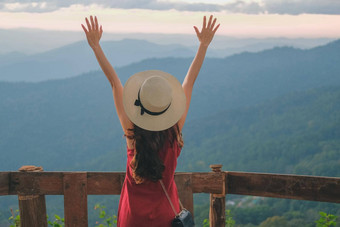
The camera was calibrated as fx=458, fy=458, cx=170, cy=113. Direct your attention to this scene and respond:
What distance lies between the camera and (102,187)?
324 cm

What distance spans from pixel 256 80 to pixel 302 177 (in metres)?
157

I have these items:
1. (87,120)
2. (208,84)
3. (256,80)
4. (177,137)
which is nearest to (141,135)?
(177,137)

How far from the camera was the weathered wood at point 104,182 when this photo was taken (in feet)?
10.6

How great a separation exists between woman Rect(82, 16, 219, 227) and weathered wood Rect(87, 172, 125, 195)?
865 millimetres

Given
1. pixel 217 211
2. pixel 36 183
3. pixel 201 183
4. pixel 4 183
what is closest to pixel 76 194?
pixel 36 183

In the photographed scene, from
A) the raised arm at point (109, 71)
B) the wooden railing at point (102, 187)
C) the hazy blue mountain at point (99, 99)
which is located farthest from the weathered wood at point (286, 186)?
the hazy blue mountain at point (99, 99)

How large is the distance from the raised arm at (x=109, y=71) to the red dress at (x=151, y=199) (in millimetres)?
161

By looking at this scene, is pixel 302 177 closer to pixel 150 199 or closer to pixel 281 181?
pixel 281 181

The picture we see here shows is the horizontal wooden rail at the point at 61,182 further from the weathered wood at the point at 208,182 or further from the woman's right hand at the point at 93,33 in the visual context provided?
the woman's right hand at the point at 93,33

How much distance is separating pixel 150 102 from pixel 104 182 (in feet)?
4.40

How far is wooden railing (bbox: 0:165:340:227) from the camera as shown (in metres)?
3.19

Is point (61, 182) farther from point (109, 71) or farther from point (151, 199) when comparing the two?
point (109, 71)

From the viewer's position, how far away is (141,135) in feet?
6.95

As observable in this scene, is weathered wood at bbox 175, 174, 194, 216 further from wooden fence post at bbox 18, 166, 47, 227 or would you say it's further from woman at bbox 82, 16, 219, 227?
wooden fence post at bbox 18, 166, 47, 227
